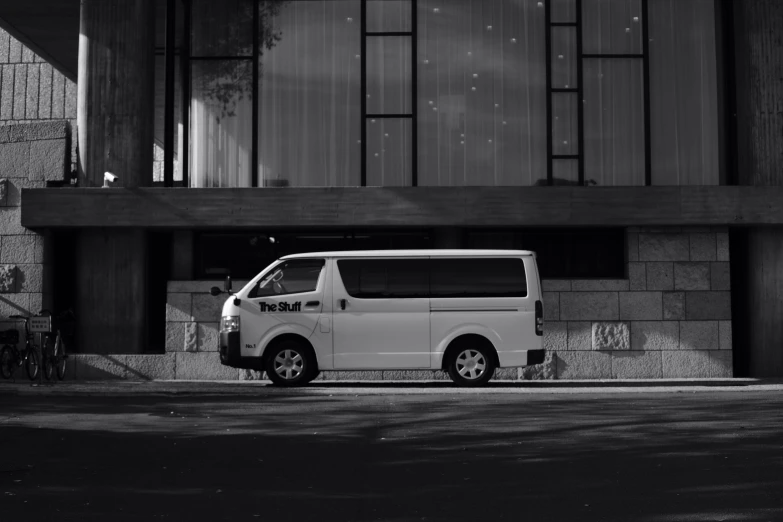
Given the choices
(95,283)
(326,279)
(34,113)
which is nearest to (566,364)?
(326,279)

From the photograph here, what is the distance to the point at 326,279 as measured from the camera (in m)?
18.9

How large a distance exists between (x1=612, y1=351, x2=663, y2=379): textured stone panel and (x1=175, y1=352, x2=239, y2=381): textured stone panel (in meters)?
6.78

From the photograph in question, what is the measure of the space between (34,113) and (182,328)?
952 cm

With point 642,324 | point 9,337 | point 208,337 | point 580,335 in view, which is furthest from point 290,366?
point 642,324

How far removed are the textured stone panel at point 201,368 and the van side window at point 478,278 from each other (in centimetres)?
488

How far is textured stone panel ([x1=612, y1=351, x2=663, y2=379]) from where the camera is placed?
71.6 feet

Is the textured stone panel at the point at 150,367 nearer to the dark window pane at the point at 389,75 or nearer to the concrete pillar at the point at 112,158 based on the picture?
the concrete pillar at the point at 112,158

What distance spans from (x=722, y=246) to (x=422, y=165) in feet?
18.6

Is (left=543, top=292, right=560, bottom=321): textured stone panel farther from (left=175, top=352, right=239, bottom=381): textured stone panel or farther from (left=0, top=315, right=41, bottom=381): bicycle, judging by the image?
(left=0, top=315, right=41, bottom=381): bicycle

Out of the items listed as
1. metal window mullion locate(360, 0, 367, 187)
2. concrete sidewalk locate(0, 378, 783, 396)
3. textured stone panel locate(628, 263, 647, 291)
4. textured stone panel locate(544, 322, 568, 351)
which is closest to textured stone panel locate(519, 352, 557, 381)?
textured stone panel locate(544, 322, 568, 351)

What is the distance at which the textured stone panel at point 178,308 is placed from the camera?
2202cm

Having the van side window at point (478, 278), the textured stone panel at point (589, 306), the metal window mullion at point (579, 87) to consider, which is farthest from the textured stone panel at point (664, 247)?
the van side window at point (478, 278)

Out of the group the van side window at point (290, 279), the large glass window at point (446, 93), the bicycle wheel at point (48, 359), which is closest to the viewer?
the van side window at point (290, 279)

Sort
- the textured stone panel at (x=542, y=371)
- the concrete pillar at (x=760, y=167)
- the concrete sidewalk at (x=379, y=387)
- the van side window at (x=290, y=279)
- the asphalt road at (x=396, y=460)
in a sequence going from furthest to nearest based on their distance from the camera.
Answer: the concrete pillar at (x=760, y=167)
the textured stone panel at (x=542, y=371)
the van side window at (x=290, y=279)
the concrete sidewalk at (x=379, y=387)
the asphalt road at (x=396, y=460)
